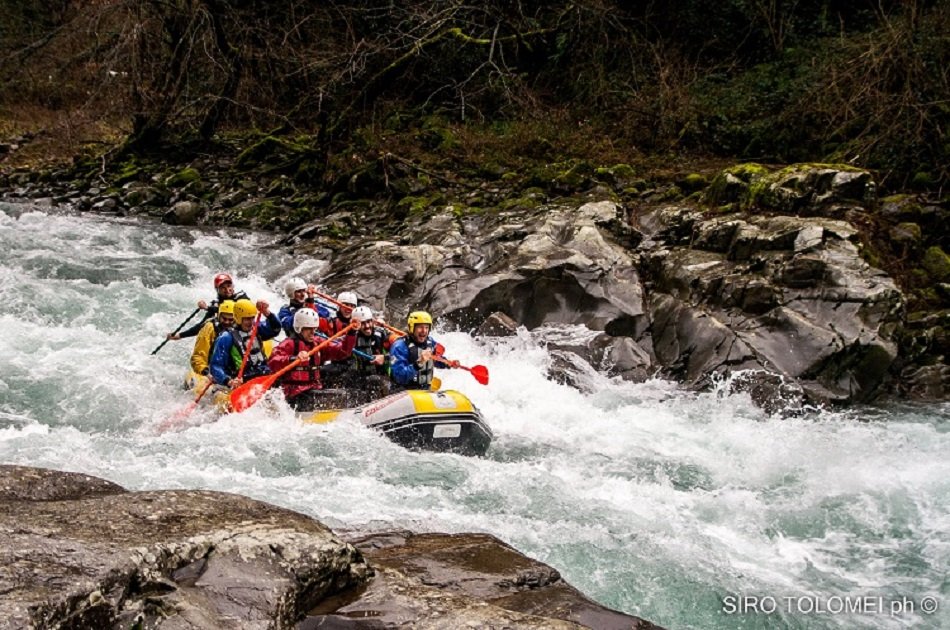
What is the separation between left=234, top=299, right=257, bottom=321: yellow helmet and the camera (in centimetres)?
877

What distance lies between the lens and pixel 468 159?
15.9m

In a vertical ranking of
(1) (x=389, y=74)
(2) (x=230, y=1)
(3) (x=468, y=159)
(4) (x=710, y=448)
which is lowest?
(4) (x=710, y=448)

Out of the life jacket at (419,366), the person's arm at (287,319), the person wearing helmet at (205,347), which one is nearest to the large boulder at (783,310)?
the life jacket at (419,366)

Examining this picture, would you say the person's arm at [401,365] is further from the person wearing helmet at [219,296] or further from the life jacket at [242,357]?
the person wearing helmet at [219,296]

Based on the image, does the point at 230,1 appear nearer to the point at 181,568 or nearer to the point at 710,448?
the point at 710,448

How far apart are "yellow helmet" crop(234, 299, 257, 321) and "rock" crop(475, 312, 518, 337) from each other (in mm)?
2884

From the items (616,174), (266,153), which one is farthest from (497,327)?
(266,153)

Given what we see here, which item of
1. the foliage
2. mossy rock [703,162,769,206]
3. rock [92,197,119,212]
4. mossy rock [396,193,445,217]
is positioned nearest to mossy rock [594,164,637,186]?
the foliage

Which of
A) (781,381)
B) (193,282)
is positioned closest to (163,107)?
(193,282)

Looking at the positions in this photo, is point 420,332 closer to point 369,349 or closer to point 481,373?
point 481,373

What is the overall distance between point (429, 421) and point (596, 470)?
4.92 ft

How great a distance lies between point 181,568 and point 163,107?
16.1 m

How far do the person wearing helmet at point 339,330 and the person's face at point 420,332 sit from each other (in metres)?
0.92

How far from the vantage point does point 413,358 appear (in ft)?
27.0
